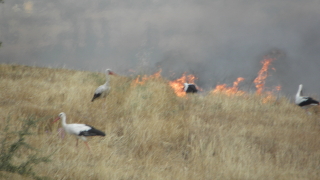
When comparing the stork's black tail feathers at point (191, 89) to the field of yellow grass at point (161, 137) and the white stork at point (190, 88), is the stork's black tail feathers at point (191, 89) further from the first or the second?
the field of yellow grass at point (161, 137)

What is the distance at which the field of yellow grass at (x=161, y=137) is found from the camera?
5.76 metres

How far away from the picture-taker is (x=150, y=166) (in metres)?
6.03

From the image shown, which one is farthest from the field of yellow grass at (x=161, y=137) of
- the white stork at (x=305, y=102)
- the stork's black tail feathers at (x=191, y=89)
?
the stork's black tail feathers at (x=191, y=89)

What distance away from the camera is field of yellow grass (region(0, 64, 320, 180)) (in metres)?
5.76

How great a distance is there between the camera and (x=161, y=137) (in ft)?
24.3

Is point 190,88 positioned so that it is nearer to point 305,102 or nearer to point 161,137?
point 305,102

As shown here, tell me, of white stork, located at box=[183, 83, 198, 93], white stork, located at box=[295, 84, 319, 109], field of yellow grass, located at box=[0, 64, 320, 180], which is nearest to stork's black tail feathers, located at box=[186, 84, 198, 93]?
white stork, located at box=[183, 83, 198, 93]

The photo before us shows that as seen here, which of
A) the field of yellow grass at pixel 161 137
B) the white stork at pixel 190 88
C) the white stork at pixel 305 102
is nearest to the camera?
the field of yellow grass at pixel 161 137

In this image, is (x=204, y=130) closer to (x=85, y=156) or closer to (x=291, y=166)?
(x=291, y=166)

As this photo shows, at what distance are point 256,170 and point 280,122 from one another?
4.74 m

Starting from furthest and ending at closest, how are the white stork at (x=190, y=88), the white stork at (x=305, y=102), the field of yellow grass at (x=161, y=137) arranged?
the white stork at (x=190, y=88) → the white stork at (x=305, y=102) → the field of yellow grass at (x=161, y=137)

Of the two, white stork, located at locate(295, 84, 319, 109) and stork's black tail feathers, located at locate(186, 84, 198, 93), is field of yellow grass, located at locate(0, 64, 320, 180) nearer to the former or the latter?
white stork, located at locate(295, 84, 319, 109)

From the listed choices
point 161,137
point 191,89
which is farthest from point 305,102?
point 161,137

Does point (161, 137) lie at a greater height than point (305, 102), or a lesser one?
lesser
